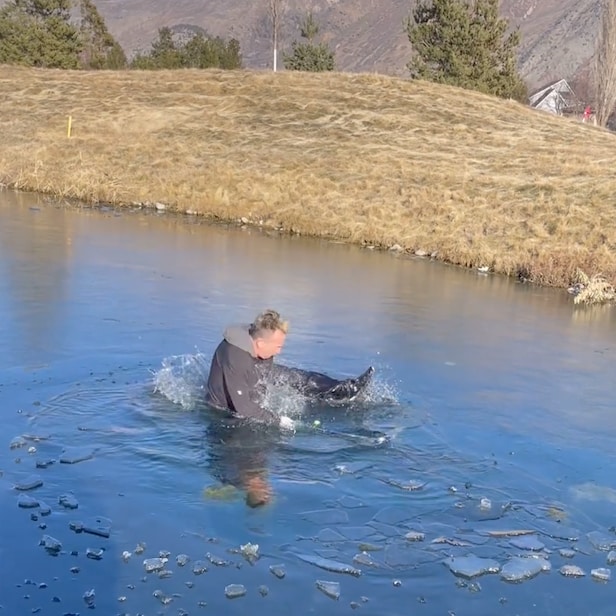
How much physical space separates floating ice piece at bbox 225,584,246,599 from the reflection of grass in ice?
3.75m

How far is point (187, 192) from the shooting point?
1147 inches

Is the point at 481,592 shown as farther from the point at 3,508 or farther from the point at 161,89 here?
the point at 161,89

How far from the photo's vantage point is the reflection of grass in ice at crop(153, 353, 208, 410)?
9.99 m

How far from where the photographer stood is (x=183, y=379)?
34.2ft

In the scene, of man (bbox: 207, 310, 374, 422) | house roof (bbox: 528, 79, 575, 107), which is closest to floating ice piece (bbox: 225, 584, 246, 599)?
man (bbox: 207, 310, 374, 422)

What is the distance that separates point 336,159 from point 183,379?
906 inches

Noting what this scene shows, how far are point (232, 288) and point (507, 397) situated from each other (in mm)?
6552

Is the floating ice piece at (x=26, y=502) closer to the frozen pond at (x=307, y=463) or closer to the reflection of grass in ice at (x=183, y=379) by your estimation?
the frozen pond at (x=307, y=463)

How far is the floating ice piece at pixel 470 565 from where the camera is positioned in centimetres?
665

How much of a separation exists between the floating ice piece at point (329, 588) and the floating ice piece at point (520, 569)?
48.6 inches

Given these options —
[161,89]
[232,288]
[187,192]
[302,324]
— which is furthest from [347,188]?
[161,89]

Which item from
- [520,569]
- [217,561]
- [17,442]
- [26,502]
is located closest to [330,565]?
[217,561]

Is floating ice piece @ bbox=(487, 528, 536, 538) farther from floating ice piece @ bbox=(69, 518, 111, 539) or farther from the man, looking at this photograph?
floating ice piece @ bbox=(69, 518, 111, 539)

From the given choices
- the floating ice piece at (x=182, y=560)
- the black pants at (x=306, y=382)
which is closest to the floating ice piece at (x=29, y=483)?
the floating ice piece at (x=182, y=560)
